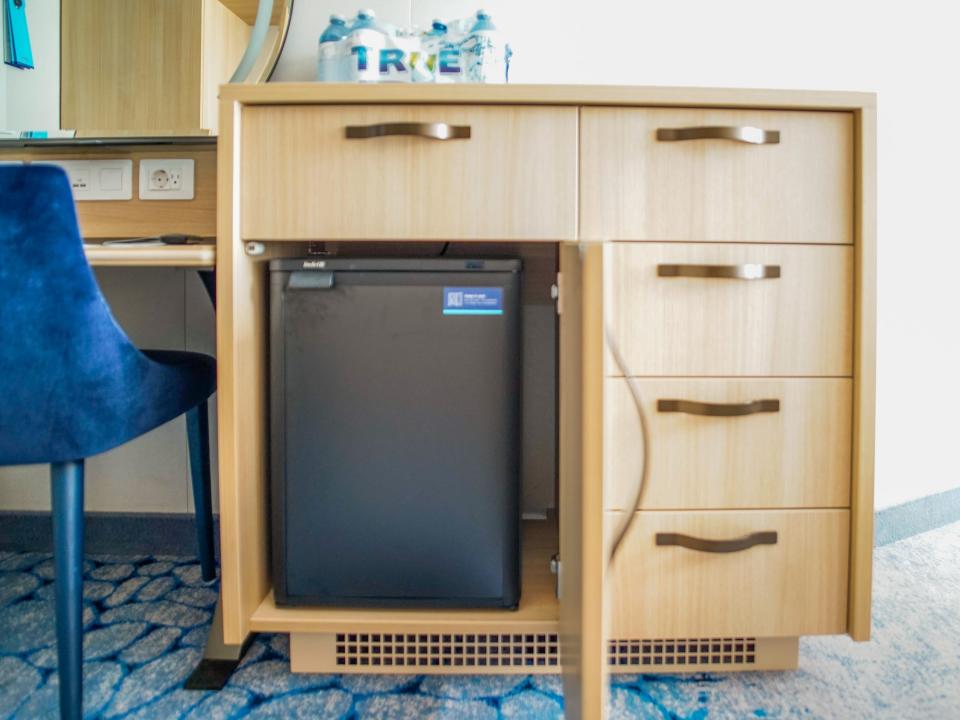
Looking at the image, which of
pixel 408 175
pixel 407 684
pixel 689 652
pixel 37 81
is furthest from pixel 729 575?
pixel 37 81

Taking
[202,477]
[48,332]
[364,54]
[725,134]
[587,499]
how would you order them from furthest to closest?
[202,477] → [364,54] → [725,134] → [48,332] → [587,499]

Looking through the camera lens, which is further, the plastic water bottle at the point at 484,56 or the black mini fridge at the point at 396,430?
the plastic water bottle at the point at 484,56

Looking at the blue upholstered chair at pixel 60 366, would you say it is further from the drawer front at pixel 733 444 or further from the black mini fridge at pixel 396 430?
the drawer front at pixel 733 444

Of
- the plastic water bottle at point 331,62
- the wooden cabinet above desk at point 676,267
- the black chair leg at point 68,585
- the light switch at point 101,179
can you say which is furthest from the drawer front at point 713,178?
the light switch at point 101,179

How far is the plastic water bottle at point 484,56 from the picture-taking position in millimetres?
1190

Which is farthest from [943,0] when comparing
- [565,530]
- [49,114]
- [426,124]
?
[49,114]

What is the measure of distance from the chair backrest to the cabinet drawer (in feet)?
2.45

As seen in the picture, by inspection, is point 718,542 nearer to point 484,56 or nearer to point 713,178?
point 713,178

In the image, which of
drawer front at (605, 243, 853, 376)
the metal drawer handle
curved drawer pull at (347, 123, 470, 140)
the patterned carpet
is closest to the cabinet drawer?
the patterned carpet

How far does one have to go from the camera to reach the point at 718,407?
3.08 ft

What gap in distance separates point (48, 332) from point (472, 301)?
567 mm

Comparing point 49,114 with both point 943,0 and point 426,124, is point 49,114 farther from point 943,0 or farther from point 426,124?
point 943,0

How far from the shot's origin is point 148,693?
3.25ft

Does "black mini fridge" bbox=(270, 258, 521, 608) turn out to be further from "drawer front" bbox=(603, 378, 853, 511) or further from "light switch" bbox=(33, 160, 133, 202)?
"light switch" bbox=(33, 160, 133, 202)
